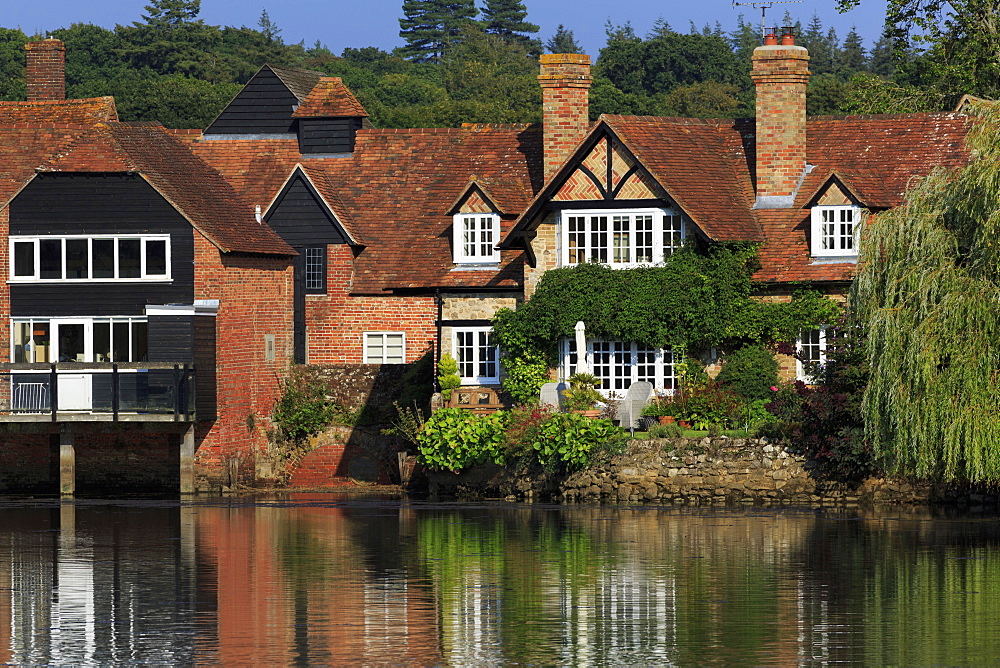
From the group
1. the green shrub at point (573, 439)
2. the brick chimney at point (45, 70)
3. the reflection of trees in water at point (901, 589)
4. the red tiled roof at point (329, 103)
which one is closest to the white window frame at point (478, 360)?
the green shrub at point (573, 439)

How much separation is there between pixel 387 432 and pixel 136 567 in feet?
49.5

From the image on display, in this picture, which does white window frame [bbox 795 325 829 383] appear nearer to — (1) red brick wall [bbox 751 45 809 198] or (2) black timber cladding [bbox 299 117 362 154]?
(1) red brick wall [bbox 751 45 809 198]

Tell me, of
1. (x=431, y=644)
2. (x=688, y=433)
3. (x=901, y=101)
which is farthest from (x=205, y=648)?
(x=901, y=101)

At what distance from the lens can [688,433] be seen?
4428 cm

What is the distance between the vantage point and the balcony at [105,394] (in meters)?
47.4

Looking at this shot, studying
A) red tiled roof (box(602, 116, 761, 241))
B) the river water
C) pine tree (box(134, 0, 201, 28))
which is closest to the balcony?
the river water

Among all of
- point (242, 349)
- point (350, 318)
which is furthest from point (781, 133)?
point (242, 349)

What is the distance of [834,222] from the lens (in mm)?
47375

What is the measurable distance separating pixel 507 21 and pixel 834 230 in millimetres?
118773

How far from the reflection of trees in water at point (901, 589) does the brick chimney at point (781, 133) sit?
1077 cm

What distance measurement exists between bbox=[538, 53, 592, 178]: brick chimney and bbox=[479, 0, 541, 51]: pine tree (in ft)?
371

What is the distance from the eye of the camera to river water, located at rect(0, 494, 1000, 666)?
26.0 m

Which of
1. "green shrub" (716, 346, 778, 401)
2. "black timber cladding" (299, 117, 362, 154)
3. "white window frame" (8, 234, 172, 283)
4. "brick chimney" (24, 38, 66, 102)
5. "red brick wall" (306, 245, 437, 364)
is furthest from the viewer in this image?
"black timber cladding" (299, 117, 362, 154)

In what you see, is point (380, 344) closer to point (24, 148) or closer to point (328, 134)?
point (328, 134)
